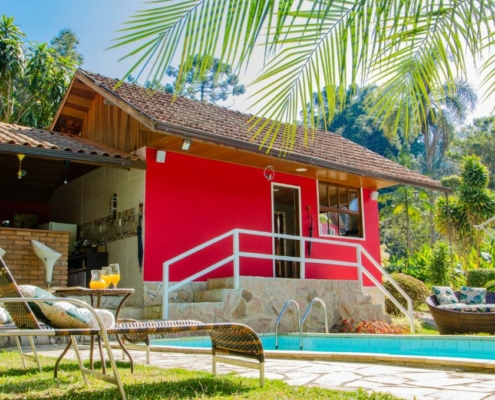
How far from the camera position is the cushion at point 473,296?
10.1 m

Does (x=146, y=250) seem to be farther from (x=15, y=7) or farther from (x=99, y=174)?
(x=15, y=7)

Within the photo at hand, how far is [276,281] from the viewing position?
9992 millimetres

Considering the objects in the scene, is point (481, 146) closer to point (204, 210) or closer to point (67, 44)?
point (67, 44)

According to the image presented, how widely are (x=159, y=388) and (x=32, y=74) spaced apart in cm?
1710

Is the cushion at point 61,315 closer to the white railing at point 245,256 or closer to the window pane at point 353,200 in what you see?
the white railing at point 245,256

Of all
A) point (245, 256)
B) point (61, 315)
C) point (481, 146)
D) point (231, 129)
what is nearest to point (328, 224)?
point (245, 256)

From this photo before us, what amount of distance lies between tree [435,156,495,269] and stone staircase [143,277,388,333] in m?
8.57

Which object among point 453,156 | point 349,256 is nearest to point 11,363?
point 349,256

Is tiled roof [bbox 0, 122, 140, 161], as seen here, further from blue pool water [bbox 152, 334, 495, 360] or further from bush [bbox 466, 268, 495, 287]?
bush [bbox 466, 268, 495, 287]

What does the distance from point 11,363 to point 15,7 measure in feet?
74.0

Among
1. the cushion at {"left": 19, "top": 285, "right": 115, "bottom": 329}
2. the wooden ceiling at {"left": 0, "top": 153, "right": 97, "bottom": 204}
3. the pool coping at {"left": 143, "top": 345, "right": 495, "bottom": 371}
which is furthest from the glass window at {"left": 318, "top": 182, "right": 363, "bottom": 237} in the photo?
the cushion at {"left": 19, "top": 285, "right": 115, "bottom": 329}

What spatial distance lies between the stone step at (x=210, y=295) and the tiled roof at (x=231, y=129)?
2.65 m

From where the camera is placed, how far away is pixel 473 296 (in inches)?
399

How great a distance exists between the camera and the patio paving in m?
3.36
